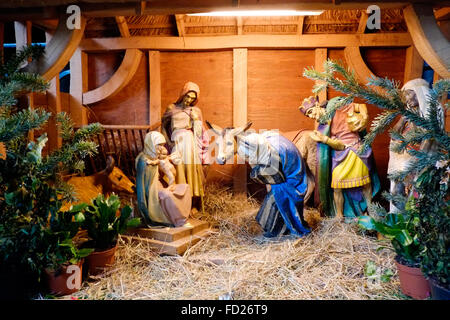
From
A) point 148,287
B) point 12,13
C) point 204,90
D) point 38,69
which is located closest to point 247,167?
point 204,90

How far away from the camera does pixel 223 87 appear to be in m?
4.13

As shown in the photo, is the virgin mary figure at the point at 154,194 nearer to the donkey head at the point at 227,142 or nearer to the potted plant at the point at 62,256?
Result: the donkey head at the point at 227,142

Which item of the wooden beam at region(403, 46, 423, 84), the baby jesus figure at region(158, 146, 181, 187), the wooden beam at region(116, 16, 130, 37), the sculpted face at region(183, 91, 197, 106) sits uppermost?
the wooden beam at region(116, 16, 130, 37)

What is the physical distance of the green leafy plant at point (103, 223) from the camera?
2479 mm

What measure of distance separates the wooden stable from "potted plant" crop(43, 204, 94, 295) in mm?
1748

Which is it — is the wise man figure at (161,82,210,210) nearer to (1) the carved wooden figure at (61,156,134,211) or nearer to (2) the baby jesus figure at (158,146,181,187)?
(2) the baby jesus figure at (158,146,181,187)

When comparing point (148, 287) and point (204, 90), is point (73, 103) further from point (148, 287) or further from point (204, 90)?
point (148, 287)

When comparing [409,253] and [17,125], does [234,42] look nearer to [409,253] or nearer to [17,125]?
[17,125]

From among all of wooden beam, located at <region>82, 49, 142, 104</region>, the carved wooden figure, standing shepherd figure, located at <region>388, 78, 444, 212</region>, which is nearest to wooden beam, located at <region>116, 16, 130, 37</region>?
wooden beam, located at <region>82, 49, 142, 104</region>

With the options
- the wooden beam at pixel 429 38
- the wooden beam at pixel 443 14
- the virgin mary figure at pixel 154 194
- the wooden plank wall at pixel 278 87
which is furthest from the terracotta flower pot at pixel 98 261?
the wooden beam at pixel 443 14

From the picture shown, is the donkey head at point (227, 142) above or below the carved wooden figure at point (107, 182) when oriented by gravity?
above

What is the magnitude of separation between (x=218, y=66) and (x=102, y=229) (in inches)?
94.8

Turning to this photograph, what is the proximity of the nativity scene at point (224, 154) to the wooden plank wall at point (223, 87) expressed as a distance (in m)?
0.02

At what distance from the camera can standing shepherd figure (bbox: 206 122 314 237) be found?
2.92 meters
